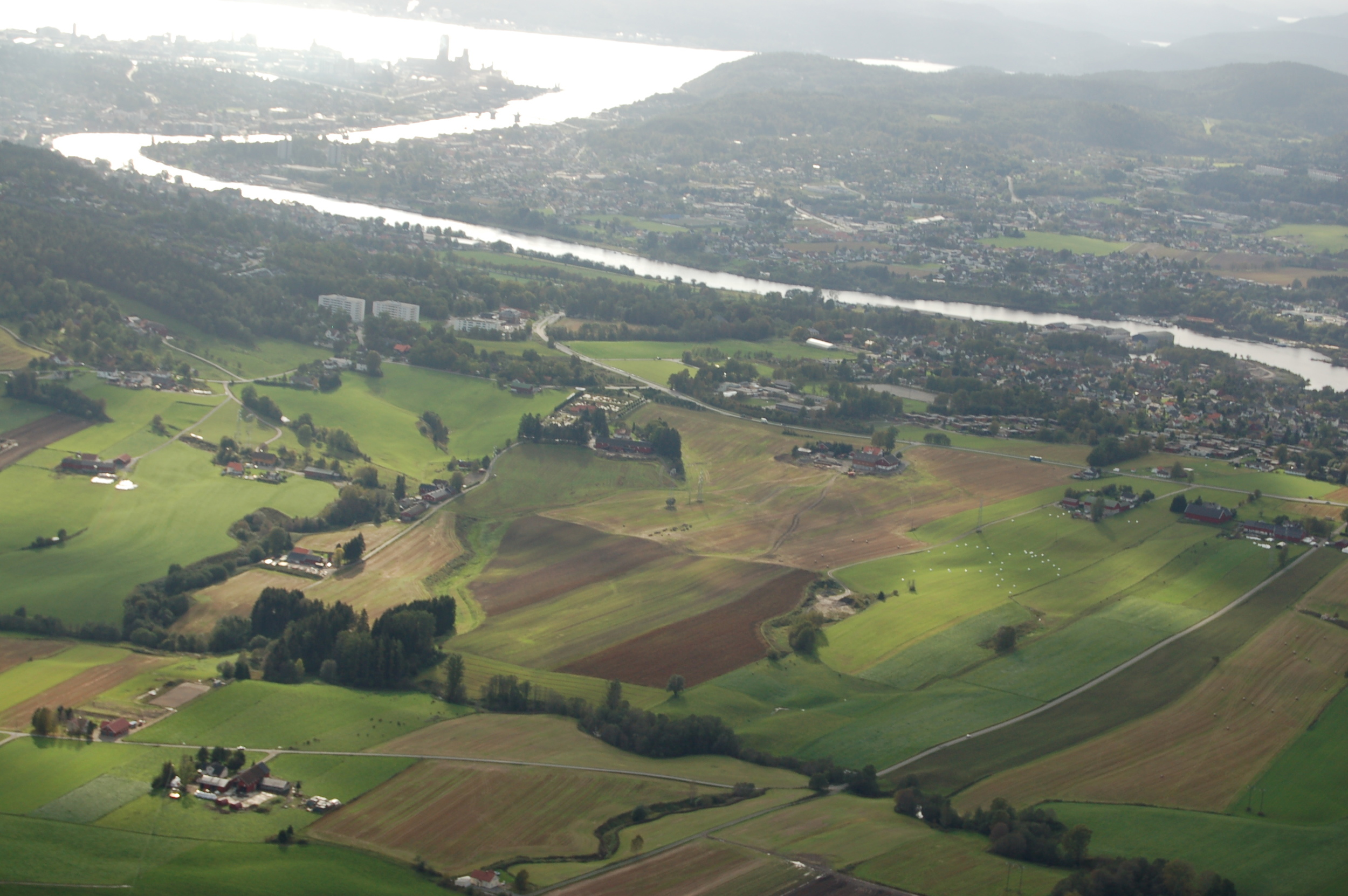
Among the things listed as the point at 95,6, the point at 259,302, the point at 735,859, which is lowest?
the point at 735,859

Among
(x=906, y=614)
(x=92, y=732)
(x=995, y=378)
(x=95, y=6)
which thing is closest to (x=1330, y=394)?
(x=995, y=378)

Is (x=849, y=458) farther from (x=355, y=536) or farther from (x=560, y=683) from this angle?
(x=560, y=683)

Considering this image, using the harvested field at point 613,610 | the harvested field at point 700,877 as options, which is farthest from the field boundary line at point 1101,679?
the harvested field at point 613,610

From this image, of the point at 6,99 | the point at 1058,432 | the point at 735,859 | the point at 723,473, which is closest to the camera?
the point at 735,859

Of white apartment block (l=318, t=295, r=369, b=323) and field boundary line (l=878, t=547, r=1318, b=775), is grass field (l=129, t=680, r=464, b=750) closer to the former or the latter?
field boundary line (l=878, t=547, r=1318, b=775)

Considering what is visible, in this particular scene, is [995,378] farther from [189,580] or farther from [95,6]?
[95,6]

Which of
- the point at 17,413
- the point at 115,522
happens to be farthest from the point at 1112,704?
the point at 17,413

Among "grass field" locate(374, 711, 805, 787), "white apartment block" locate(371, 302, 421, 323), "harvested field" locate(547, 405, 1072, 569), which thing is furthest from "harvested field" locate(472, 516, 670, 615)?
"white apartment block" locate(371, 302, 421, 323)

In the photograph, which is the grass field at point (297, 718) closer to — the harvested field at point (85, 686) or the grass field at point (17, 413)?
the harvested field at point (85, 686)
